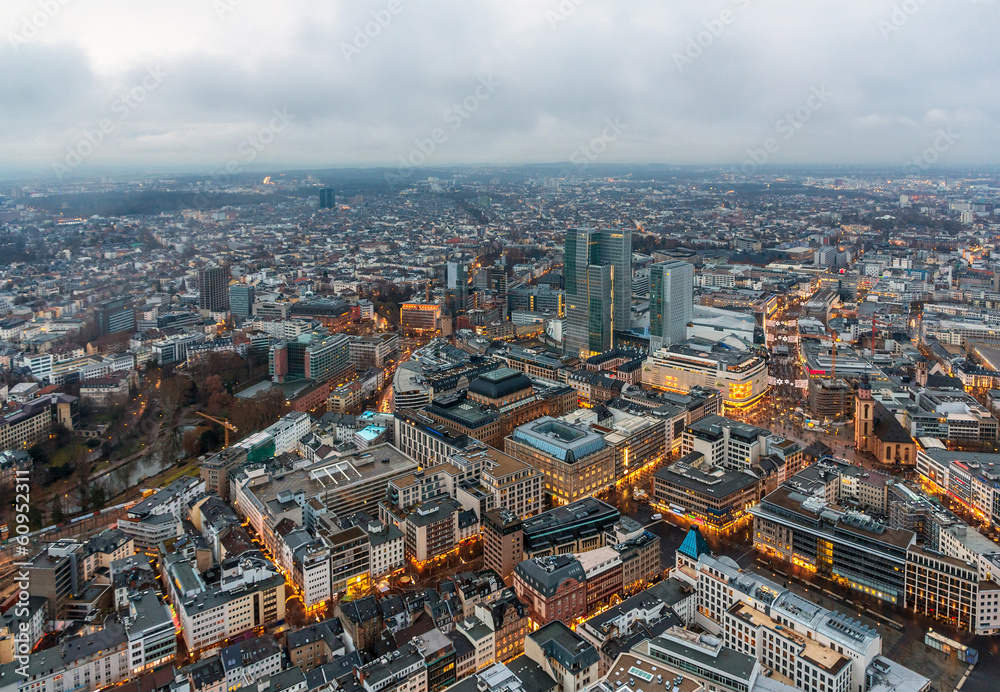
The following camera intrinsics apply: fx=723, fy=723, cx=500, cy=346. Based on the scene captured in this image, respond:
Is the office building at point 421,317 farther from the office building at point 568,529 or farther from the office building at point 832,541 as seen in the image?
the office building at point 832,541

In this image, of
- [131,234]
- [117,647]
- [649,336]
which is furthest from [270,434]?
[131,234]

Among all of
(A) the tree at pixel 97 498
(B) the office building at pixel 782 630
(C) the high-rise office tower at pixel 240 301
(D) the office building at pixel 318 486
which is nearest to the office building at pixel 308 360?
(C) the high-rise office tower at pixel 240 301

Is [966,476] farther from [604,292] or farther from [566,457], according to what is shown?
[604,292]

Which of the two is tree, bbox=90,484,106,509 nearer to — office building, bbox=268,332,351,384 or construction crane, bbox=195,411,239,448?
construction crane, bbox=195,411,239,448

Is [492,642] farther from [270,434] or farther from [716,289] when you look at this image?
[716,289]

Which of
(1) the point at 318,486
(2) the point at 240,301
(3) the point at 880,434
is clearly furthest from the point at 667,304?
(2) the point at 240,301

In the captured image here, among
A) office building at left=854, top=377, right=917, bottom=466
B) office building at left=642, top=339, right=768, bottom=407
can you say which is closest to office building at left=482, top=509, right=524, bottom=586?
office building at left=854, top=377, right=917, bottom=466
